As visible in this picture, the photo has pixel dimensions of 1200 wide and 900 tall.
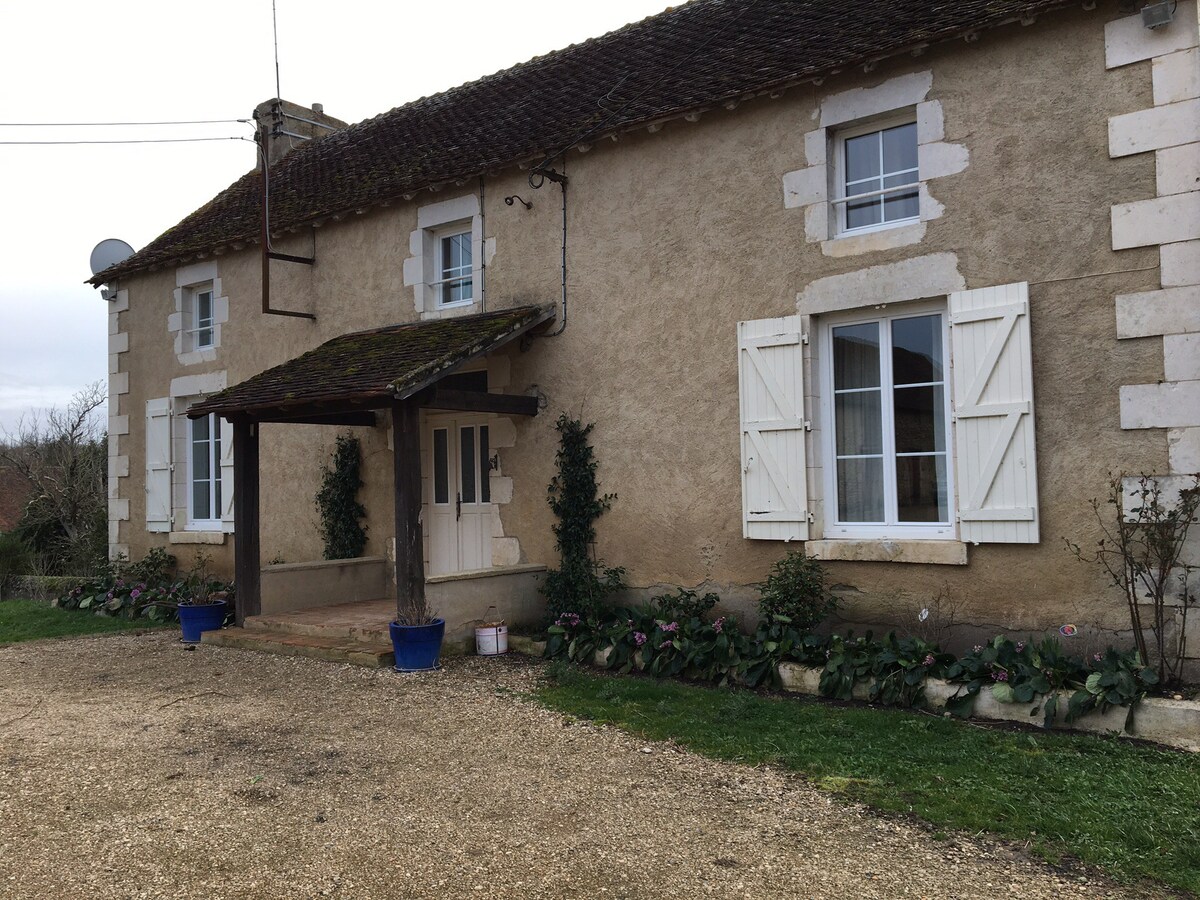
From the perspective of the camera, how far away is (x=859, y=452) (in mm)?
6586

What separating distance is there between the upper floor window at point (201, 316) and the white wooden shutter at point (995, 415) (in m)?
8.74

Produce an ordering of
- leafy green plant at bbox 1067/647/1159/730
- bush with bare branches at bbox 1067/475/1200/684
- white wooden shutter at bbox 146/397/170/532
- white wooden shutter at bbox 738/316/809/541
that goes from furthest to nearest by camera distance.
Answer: white wooden shutter at bbox 146/397/170/532 → white wooden shutter at bbox 738/316/809/541 → bush with bare branches at bbox 1067/475/1200/684 → leafy green plant at bbox 1067/647/1159/730

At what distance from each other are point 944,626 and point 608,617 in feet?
8.13

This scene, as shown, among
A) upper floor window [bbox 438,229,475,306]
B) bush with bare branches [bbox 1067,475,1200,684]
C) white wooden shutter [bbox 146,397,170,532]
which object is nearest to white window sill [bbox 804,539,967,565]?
bush with bare branches [bbox 1067,475,1200,684]

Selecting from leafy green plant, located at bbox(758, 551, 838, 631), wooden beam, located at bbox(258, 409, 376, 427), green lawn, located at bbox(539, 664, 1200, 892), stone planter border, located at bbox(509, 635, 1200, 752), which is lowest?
green lawn, located at bbox(539, 664, 1200, 892)

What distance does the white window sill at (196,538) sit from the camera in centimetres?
1066

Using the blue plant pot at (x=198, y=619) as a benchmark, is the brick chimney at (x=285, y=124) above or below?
above

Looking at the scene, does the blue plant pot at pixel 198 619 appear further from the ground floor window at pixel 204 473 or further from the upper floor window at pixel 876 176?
the upper floor window at pixel 876 176

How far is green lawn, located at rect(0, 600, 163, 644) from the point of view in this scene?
9.34 m

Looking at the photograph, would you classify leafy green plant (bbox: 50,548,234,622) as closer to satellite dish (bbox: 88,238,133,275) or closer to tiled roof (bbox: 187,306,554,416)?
tiled roof (bbox: 187,306,554,416)

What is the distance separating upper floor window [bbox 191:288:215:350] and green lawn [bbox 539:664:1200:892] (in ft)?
24.4

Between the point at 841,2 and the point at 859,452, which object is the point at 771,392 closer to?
the point at 859,452

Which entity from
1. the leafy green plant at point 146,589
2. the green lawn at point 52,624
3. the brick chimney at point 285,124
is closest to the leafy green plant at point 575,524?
the leafy green plant at point 146,589

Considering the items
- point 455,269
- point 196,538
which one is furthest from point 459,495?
point 196,538
